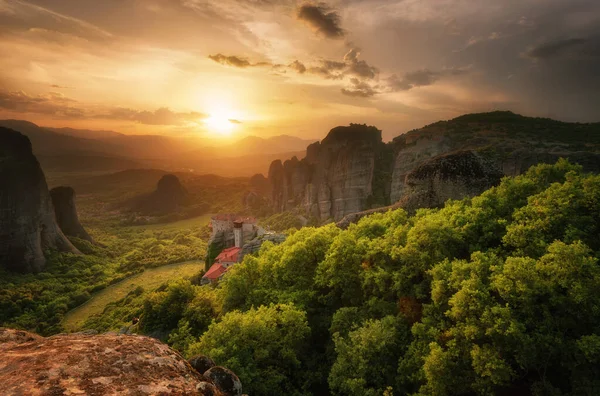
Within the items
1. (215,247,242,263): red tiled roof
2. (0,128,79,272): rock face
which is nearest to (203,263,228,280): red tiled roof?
(215,247,242,263): red tiled roof

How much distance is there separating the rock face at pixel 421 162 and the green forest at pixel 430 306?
266 inches

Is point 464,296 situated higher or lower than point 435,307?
higher

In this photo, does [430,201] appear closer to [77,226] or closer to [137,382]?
[137,382]

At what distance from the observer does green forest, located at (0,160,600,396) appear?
45.3ft

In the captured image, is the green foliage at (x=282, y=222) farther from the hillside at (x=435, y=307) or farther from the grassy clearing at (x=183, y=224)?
the hillside at (x=435, y=307)

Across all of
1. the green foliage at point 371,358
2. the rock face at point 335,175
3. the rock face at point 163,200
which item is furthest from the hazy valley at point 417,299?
the rock face at point 163,200

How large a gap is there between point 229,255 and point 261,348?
140 feet

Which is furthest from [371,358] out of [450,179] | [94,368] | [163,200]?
[163,200]

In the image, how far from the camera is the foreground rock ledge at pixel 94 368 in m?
7.68

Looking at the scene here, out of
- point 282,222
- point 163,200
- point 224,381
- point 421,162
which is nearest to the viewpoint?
point 224,381

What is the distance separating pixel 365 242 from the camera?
2592 centimetres

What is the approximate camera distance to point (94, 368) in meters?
8.48

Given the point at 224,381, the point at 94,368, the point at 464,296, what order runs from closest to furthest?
the point at 94,368, the point at 224,381, the point at 464,296

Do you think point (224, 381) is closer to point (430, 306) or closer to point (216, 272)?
point (430, 306)
